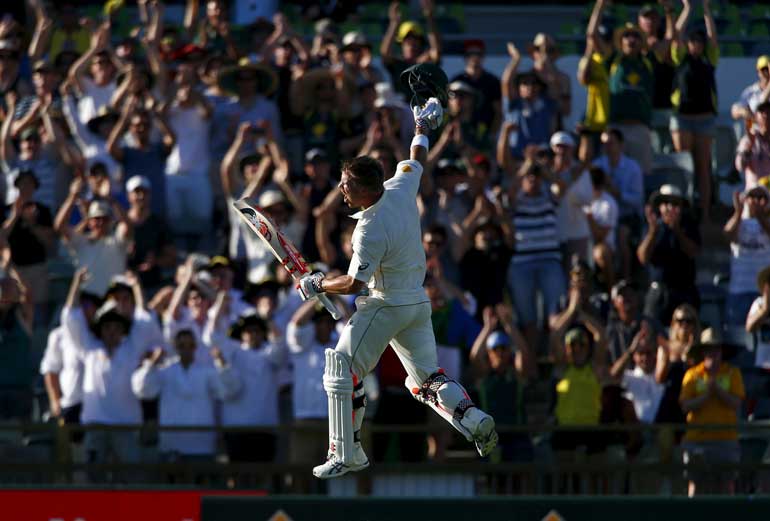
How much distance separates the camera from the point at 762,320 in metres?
13.7

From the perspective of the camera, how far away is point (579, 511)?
11336mm

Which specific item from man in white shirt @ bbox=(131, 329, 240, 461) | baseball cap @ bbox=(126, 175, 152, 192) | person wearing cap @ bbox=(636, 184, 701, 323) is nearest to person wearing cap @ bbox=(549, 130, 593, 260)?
person wearing cap @ bbox=(636, 184, 701, 323)

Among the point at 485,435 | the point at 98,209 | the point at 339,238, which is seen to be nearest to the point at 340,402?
the point at 485,435

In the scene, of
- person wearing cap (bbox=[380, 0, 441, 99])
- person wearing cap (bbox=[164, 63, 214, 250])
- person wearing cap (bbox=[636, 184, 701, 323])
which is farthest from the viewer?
person wearing cap (bbox=[380, 0, 441, 99])

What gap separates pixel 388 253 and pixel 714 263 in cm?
696

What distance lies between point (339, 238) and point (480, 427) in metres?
5.52

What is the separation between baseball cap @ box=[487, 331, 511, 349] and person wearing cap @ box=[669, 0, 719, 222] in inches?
114

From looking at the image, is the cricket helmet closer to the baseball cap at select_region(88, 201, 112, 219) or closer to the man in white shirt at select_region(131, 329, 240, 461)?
the man in white shirt at select_region(131, 329, 240, 461)

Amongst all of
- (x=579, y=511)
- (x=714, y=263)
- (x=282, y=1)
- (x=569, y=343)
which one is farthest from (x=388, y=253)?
(x=282, y=1)

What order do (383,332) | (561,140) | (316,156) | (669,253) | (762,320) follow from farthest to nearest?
(561,140)
(316,156)
(669,253)
(762,320)
(383,332)

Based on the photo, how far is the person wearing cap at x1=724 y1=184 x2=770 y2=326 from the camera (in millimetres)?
14125

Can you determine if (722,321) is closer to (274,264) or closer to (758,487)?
(758,487)

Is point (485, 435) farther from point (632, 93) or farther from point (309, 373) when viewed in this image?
point (632, 93)

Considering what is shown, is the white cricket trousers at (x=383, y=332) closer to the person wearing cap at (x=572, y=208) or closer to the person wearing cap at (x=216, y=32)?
the person wearing cap at (x=572, y=208)
